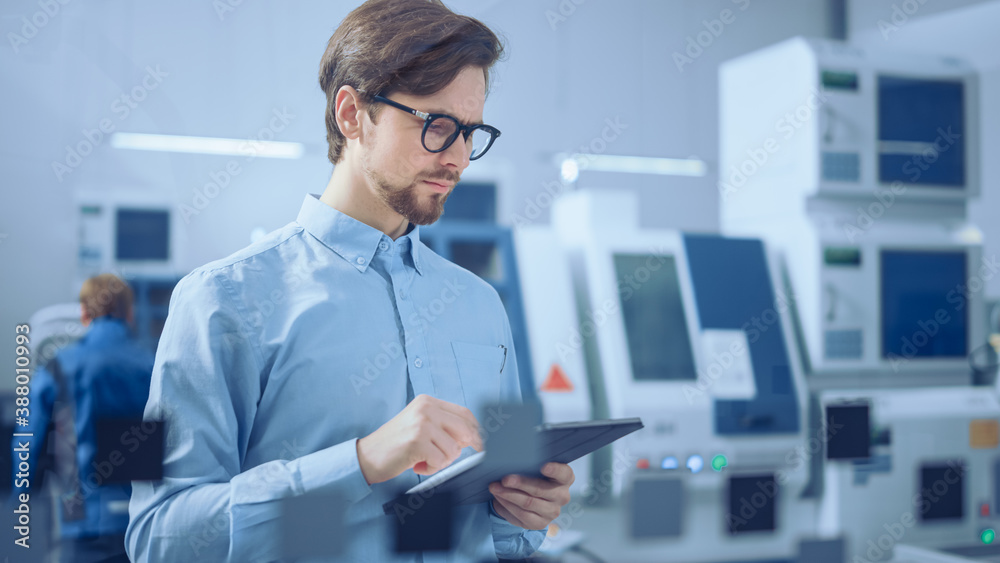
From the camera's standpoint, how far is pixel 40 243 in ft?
10.7

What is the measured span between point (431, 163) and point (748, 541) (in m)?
2.01

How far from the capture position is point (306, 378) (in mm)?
1011

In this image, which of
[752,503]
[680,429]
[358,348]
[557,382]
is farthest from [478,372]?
[752,503]

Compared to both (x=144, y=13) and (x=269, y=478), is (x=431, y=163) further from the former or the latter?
(x=144, y=13)

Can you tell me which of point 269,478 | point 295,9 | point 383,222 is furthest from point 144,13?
point 269,478

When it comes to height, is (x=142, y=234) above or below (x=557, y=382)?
above

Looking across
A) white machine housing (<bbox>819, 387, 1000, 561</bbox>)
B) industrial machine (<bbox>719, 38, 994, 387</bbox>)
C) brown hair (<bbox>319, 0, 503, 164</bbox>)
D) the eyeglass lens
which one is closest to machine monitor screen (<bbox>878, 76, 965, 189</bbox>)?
industrial machine (<bbox>719, 38, 994, 387</bbox>)

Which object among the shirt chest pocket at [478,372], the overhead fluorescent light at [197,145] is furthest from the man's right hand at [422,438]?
the overhead fluorescent light at [197,145]

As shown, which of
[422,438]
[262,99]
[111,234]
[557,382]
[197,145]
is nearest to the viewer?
[422,438]

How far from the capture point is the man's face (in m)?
1.08

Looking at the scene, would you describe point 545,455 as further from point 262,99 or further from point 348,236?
point 262,99

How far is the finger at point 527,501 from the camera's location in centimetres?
99

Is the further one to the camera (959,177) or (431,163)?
(959,177)

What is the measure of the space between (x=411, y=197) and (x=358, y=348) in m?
0.23
